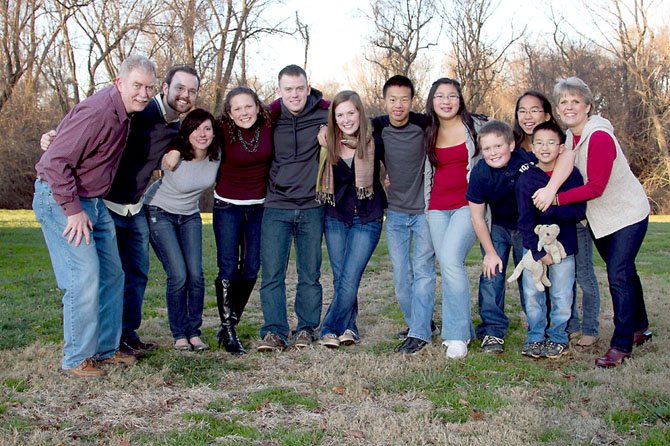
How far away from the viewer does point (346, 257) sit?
5926mm

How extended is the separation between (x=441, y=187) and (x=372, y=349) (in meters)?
1.50

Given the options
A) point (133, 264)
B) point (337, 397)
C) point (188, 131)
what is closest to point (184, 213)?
point (133, 264)

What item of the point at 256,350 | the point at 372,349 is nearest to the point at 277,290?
the point at 256,350

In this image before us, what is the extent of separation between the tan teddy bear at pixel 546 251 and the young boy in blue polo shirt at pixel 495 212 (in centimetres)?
30

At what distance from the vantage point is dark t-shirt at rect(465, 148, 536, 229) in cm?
527

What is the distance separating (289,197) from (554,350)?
2470mm

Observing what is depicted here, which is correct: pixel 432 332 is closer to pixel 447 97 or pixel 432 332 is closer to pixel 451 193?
pixel 451 193

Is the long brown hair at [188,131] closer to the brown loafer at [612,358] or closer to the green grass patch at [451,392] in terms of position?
the green grass patch at [451,392]

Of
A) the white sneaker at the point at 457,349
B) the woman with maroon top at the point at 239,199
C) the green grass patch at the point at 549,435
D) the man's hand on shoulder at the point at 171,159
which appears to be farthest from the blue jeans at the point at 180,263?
the green grass patch at the point at 549,435

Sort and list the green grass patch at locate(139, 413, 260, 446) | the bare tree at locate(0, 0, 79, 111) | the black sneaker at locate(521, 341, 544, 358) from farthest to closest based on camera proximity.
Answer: the bare tree at locate(0, 0, 79, 111)
the black sneaker at locate(521, 341, 544, 358)
the green grass patch at locate(139, 413, 260, 446)

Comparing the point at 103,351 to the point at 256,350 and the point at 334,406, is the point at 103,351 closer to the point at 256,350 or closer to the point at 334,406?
the point at 256,350

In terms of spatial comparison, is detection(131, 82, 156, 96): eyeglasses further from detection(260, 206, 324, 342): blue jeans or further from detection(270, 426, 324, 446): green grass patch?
detection(270, 426, 324, 446): green grass patch

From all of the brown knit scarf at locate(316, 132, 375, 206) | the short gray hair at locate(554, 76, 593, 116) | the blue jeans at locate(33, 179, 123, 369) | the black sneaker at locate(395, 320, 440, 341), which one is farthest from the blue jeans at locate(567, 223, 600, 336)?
the blue jeans at locate(33, 179, 123, 369)

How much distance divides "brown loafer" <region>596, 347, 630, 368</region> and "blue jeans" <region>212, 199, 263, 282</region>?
2.91m
